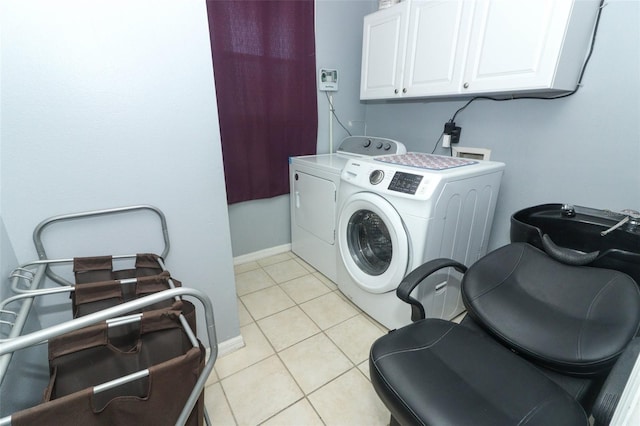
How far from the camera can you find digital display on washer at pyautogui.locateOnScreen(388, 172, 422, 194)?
130 cm

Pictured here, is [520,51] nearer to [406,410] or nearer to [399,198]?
[399,198]

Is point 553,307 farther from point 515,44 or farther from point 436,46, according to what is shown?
point 436,46

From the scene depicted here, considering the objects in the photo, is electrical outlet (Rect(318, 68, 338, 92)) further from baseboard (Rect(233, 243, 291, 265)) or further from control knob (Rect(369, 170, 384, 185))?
baseboard (Rect(233, 243, 291, 265))

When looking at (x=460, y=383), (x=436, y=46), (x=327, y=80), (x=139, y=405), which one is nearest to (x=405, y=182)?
(x=460, y=383)

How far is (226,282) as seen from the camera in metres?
1.43

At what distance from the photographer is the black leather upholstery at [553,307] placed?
83 cm

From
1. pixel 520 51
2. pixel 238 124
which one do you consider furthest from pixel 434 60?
pixel 238 124

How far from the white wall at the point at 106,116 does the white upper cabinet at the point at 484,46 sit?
1.35 m

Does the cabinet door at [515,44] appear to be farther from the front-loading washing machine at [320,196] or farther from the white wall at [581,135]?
the front-loading washing machine at [320,196]

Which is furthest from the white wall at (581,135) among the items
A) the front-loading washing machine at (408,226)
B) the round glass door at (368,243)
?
the round glass door at (368,243)

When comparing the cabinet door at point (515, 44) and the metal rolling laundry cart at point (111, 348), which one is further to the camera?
the cabinet door at point (515, 44)

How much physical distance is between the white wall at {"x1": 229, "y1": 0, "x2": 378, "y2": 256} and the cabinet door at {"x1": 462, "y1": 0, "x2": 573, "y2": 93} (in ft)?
3.90

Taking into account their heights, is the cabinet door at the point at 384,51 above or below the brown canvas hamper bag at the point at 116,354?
above

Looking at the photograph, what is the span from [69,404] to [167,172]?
2.76 feet
